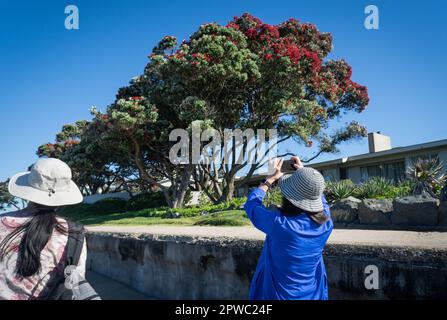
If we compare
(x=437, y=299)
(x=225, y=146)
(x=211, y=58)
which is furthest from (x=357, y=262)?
(x=225, y=146)

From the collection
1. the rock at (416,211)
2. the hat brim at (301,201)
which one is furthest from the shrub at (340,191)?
the hat brim at (301,201)

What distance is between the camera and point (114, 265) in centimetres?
700

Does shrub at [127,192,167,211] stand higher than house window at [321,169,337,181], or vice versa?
house window at [321,169,337,181]

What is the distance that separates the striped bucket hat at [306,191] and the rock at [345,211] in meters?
6.01

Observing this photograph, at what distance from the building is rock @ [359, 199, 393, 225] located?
11.8 metres

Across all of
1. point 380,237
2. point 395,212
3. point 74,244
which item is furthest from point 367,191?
point 74,244

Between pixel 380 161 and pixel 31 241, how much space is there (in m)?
21.1

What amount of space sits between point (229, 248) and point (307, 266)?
7.80 feet

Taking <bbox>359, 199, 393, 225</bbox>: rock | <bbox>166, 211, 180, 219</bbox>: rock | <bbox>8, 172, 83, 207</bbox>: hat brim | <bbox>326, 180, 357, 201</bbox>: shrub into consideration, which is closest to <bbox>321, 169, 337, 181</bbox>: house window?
<bbox>166, 211, 180, 219</bbox>: rock

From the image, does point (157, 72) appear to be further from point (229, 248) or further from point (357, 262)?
point (357, 262)

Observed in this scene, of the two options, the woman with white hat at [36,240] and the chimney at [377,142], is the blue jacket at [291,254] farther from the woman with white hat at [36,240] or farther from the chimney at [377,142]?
the chimney at [377,142]

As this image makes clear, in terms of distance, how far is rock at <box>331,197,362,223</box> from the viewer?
7938 mm

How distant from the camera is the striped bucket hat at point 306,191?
2.33 metres

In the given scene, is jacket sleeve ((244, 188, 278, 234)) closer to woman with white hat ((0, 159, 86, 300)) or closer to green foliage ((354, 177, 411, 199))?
woman with white hat ((0, 159, 86, 300))
